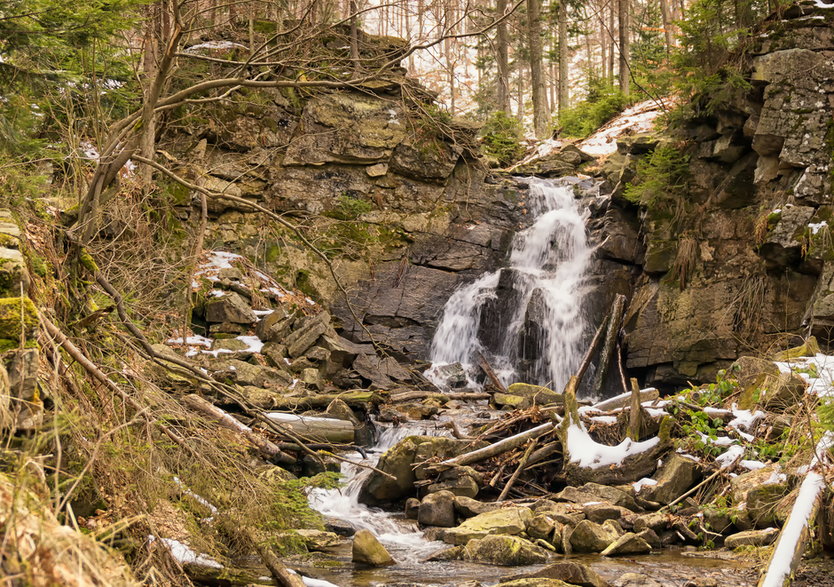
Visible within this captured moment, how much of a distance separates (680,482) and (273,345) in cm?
730

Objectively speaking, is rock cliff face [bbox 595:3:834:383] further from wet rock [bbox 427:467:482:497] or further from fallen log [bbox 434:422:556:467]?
wet rock [bbox 427:467:482:497]

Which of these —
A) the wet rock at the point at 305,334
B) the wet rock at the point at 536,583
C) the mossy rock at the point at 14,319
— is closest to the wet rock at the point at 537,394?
the wet rock at the point at 305,334

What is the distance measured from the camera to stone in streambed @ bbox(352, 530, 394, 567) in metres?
6.38

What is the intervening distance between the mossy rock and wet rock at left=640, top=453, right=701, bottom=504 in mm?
6354

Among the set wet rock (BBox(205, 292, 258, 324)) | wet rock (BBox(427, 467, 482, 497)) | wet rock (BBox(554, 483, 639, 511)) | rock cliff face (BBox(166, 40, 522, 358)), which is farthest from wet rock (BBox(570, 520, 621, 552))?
rock cliff face (BBox(166, 40, 522, 358))

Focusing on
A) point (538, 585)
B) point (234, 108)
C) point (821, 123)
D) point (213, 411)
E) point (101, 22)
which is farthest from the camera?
point (234, 108)

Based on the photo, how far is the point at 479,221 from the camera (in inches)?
680

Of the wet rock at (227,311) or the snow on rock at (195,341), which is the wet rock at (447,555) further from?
the wet rock at (227,311)

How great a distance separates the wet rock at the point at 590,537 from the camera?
670 centimetres

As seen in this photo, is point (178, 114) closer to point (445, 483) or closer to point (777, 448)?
point (445, 483)

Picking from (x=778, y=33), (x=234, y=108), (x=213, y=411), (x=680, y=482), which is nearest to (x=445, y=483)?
(x=680, y=482)

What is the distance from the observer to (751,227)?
13.2m

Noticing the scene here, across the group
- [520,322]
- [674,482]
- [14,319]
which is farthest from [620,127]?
[14,319]

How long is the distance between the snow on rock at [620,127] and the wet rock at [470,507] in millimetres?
14437
